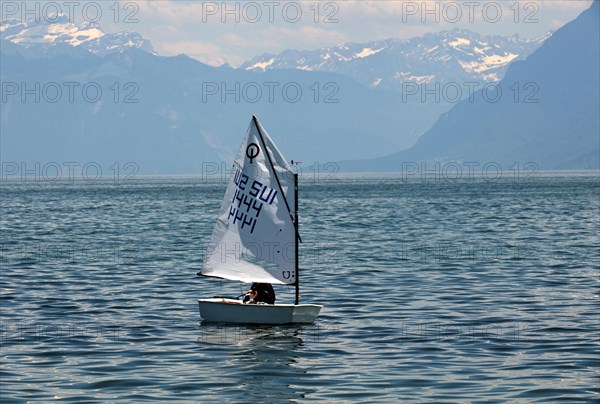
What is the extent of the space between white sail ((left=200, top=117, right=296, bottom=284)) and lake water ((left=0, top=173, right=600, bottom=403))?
252 cm

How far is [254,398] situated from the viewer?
81.7 ft

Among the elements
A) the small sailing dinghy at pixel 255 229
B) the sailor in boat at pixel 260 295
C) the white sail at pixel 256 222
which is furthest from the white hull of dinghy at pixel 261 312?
the white sail at pixel 256 222

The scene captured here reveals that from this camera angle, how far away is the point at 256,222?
36750 millimetres

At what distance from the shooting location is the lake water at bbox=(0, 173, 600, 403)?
25859 millimetres

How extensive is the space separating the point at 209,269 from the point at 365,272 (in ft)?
58.6

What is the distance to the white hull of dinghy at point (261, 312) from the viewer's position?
3481 cm

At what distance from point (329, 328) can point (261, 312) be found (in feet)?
7.99

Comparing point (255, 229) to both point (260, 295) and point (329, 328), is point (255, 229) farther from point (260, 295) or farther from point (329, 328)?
point (329, 328)

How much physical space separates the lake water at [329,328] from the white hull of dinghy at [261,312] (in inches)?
17.3

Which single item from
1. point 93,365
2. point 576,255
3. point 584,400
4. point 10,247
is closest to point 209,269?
point 93,365

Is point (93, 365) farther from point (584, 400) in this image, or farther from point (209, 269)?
point (584, 400)

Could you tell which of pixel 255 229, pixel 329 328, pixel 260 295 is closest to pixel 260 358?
pixel 329 328

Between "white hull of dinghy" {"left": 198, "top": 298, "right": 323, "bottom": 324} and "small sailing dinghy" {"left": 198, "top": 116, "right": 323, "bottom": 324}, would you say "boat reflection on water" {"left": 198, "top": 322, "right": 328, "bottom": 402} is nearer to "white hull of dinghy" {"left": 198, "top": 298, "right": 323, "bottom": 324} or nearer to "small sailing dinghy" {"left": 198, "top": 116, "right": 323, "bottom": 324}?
"white hull of dinghy" {"left": 198, "top": 298, "right": 323, "bottom": 324}

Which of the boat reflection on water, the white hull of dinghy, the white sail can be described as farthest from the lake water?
the white sail
